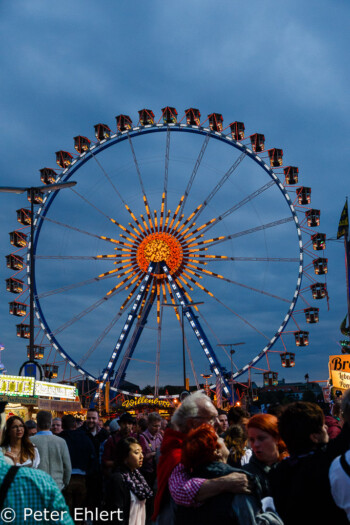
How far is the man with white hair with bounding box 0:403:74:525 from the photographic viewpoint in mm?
2578

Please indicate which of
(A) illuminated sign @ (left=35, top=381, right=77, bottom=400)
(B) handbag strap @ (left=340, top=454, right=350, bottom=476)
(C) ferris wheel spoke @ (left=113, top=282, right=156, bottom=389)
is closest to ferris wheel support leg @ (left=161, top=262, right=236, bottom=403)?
(C) ferris wheel spoke @ (left=113, top=282, right=156, bottom=389)

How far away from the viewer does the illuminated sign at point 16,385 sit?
18.2 metres

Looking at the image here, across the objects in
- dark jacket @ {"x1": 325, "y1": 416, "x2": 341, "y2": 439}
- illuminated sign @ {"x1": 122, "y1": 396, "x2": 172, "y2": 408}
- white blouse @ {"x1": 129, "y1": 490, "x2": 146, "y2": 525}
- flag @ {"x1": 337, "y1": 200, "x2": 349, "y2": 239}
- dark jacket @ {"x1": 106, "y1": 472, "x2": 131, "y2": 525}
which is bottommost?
white blouse @ {"x1": 129, "y1": 490, "x2": 146, "y2": 525}

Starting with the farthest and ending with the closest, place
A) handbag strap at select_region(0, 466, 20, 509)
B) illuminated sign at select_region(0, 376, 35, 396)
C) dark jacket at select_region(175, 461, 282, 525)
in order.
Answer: illuminated sign at select_region(0, 376, 35, 396), dark jacket at select_region(175, 461, 282, 525), handbag strap at select_region(0, 466, 20, 509)

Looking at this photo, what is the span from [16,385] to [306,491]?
16.6m

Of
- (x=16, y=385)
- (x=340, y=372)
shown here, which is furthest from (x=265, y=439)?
(x=16, y=385)

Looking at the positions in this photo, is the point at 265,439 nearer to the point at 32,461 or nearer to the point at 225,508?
the point at 225,508

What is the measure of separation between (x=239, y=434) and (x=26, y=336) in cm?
2808

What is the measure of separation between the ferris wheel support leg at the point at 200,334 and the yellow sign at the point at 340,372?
1434 centimetres

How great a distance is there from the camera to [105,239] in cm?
3222

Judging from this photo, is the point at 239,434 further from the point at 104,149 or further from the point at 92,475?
the point at 104,149

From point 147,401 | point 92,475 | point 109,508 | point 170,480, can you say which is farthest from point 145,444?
point 147,401

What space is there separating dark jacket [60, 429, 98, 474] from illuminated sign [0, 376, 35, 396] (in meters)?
10.7

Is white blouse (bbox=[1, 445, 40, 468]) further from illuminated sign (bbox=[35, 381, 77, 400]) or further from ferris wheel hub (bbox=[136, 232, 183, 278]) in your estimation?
ferris wheel hub (bbox=[136, 232, 183, 278])
